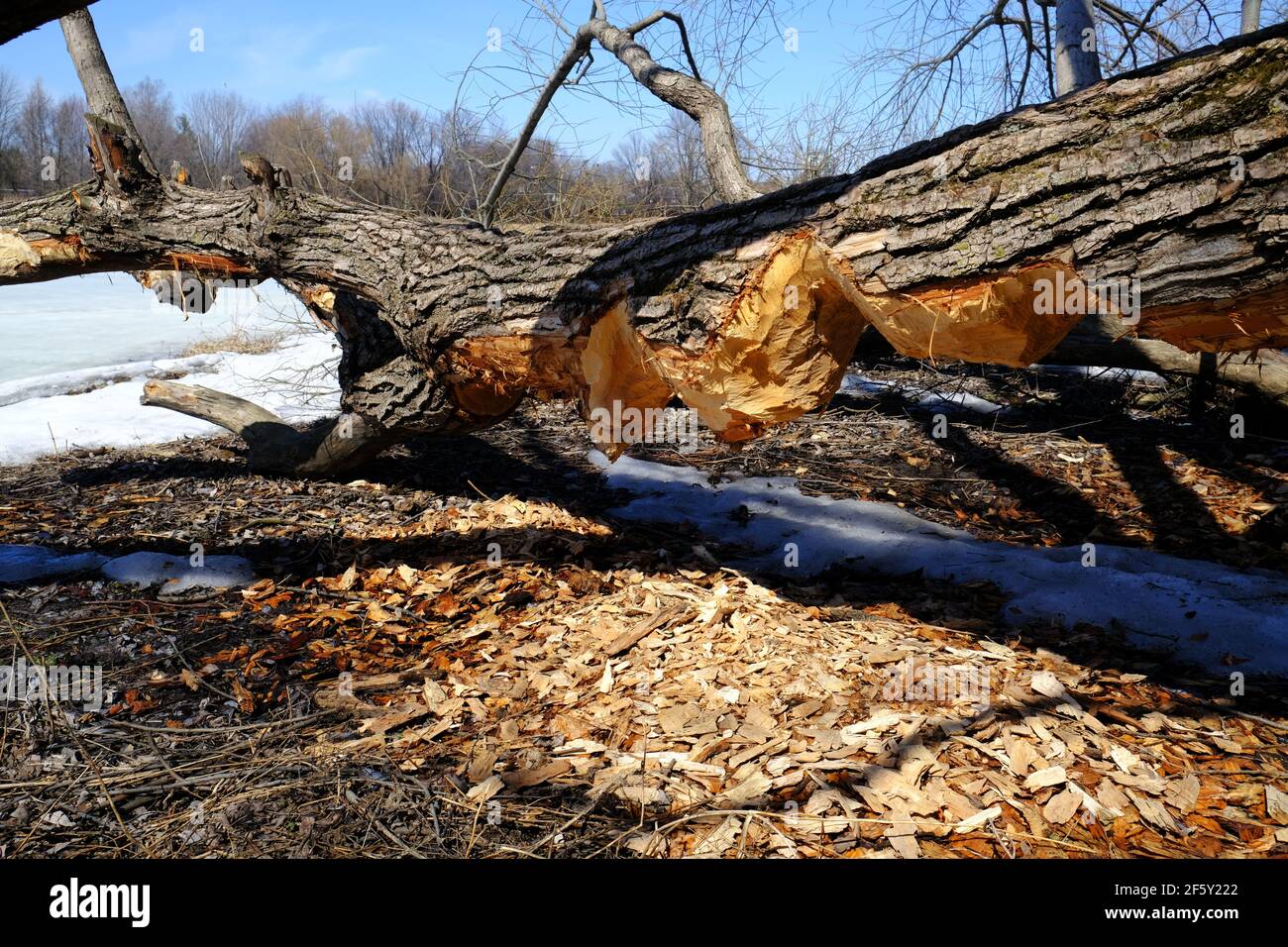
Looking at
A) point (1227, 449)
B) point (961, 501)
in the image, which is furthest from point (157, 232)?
point (1227, 449)

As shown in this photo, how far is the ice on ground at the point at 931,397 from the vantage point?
7277mm

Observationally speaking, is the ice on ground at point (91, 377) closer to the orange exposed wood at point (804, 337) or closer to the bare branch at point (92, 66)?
the bare branch at point (92, 66)

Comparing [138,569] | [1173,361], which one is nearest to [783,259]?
[138,569]

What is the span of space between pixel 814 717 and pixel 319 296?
4087mm

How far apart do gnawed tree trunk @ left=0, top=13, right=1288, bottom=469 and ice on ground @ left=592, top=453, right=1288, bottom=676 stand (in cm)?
125

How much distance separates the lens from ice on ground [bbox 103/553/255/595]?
3.99 metres

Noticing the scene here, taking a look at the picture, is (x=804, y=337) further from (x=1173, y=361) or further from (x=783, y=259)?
(x=1173, y=361)

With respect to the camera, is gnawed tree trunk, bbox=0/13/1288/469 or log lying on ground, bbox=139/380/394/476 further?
log lying on ground, bbox=139/380/394/476

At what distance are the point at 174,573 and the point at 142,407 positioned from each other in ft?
14.1

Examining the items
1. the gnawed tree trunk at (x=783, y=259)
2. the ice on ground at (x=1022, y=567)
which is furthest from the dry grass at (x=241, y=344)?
the ice on ground at (x=1022, y=567)

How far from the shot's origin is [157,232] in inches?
186

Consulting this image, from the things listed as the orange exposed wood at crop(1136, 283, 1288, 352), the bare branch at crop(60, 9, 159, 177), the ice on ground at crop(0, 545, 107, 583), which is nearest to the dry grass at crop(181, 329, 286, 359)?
the bare branch at crop(60, 9, 159, 177)

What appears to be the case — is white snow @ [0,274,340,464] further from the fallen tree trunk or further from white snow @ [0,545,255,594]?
the fallen tree trunk

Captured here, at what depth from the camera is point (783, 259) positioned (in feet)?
9.57
